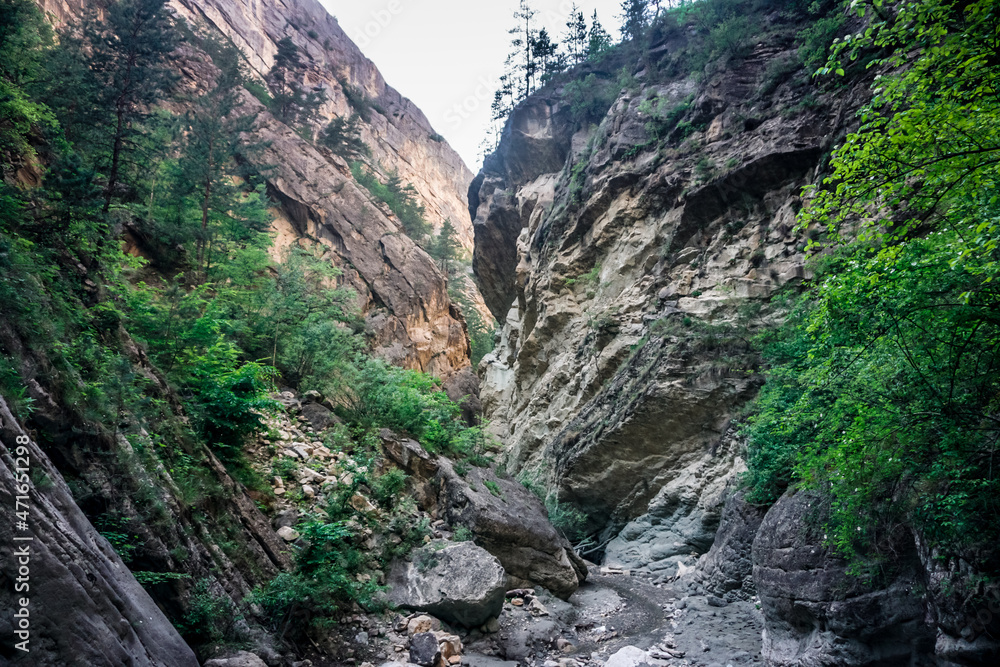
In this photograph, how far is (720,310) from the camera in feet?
53.4

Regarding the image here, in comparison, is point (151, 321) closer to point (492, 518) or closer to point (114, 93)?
point (492, 518)

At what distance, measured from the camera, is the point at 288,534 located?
24.9 feet

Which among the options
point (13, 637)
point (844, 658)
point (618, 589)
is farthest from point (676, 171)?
point (13, 637)

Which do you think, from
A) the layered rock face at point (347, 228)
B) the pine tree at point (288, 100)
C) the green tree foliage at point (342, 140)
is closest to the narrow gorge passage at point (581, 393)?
the layered rock face at point (347, 228)

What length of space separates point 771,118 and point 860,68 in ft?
9.33

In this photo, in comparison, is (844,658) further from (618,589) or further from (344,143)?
(344,143)

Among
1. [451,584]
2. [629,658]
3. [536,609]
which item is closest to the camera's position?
[629,658]

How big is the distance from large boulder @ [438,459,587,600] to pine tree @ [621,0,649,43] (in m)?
29.7

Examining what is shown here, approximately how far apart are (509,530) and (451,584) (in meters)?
2.68

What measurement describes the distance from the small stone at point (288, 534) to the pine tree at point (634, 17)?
107ft

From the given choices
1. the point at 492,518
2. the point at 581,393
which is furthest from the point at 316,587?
the point at 581,393

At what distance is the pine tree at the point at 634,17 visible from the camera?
30.3m

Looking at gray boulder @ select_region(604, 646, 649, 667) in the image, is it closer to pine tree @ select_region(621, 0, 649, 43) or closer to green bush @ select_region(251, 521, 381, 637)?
green bush @ select_region(251, 521, 381, 637)

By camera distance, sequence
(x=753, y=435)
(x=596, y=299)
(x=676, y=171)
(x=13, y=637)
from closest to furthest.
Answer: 1. (x=13, y=637)
2. (x=753, y=435)
3. (x=676, y=171)
4. (x=596, y=299)
